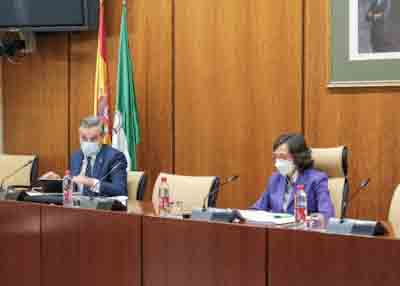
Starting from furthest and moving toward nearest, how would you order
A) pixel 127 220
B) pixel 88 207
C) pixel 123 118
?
pixel 123 118 < pixel 88 207 < pixel 127 220

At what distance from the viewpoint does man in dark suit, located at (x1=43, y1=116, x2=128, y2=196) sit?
4895 millimetres

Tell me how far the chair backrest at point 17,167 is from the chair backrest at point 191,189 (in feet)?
6.91

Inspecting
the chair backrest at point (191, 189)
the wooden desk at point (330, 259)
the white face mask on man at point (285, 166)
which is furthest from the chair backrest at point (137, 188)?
the wooden desk at point (330, 259)

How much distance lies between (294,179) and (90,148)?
1.44 metres

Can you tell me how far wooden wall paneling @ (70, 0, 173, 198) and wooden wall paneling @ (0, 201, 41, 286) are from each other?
2.19 m

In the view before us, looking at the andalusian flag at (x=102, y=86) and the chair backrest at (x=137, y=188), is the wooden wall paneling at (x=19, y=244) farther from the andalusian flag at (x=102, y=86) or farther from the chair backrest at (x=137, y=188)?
the andalusian flag at (x=102, y=86)

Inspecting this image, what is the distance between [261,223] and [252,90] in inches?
99.6

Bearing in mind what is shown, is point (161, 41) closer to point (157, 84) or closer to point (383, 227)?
point (157, 84)

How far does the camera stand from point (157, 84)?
21.0ft

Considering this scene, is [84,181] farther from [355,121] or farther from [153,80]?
[355,121]

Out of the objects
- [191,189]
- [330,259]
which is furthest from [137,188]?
[330,259]

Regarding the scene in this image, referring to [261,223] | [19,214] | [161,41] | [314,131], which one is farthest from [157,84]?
[261,223]

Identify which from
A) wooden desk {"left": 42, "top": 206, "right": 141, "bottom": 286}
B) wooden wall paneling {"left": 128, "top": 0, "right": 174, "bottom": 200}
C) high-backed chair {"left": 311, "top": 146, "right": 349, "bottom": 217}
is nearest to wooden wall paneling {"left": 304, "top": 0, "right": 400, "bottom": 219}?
high-backed chair {"left": 311, "top": 146, "right": 349, "bottom": 217}

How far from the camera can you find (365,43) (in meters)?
5.45
